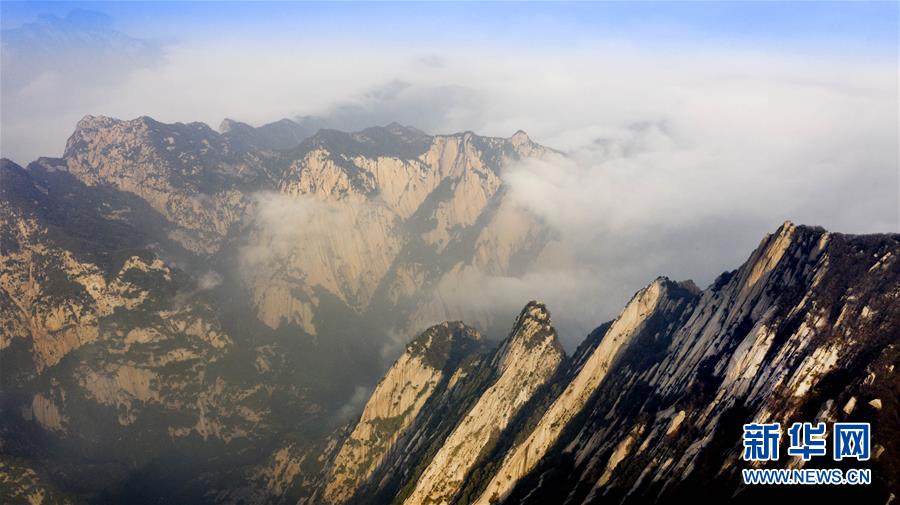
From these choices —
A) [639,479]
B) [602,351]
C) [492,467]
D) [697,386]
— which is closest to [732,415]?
[697,386]

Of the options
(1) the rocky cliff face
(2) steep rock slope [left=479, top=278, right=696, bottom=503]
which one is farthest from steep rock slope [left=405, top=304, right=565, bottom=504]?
(2) steep rock slope [left=479, top=278, right=696, bottom=503]

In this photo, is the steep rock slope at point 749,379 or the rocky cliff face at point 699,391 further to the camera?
the rocky cliff face at point 699,391

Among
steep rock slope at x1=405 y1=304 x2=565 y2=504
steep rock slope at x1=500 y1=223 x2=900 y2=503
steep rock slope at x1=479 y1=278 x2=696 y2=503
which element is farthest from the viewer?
steep rock slope at x1=405 y1=304 x2=565 y2=504

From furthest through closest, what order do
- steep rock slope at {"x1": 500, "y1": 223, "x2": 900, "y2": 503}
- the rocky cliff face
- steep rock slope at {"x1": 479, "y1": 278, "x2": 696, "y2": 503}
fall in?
steep rock slope at {"x1": 479, "y1": 278, "x2": 696, "y2": 503}, the rocky cliff face, steep rock slope at {"x1": 500, "y1": 223, "x2": 900, "y2": 503}

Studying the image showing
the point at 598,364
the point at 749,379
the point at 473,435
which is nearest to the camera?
the point at 749,379

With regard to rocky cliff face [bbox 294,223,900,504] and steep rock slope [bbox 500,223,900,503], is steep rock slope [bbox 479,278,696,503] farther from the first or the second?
steep rock slope [bbox 500,223,900,503]

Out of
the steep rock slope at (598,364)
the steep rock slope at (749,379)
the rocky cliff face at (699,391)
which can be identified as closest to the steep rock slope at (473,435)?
the rocky cliff face at (699,391)

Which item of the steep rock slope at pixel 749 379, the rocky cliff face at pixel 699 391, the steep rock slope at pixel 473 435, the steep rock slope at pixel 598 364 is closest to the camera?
the steep rock slope at pixel 749 379

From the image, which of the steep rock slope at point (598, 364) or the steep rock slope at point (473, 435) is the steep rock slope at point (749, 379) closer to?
the steep rock slope at point (598, 364)

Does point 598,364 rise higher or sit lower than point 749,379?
higher

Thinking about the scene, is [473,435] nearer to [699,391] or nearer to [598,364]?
[598,364]

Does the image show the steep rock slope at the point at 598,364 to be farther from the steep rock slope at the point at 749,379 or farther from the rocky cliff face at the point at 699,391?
the steep rock slope at the point at 749,379

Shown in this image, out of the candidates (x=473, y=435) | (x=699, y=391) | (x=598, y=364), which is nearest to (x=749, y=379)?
(x=699, y=391)

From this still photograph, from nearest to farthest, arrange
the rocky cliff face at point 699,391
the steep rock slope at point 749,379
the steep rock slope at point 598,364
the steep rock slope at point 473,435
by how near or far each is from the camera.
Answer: the steep rock slope at point 749,379 → the rocky cliff face at point 699,391 → the steep rock slope at point 598,364 → the steep rock slope at point 473,435
